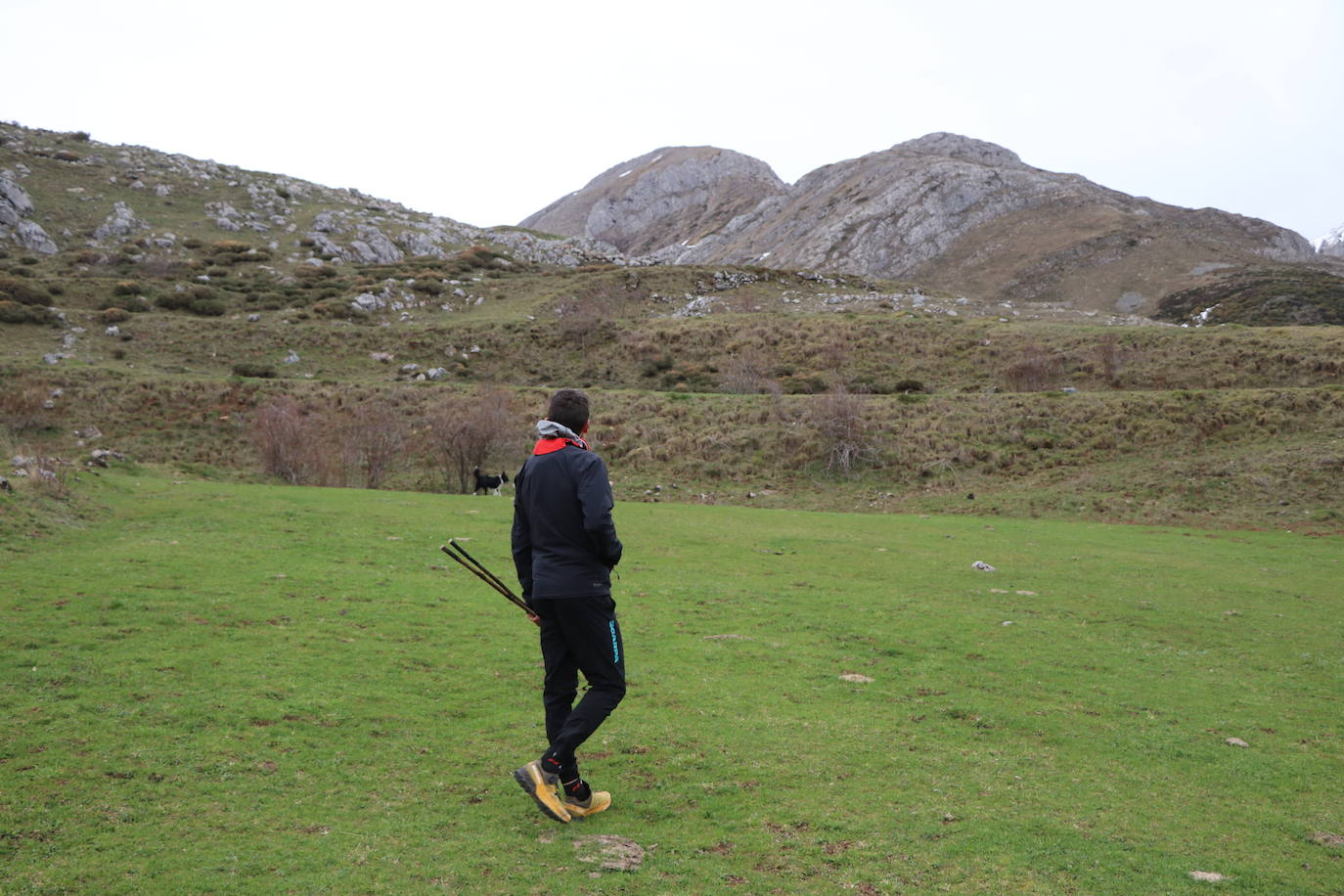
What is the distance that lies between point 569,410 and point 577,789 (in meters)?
2.88

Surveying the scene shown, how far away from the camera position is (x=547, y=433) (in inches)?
249

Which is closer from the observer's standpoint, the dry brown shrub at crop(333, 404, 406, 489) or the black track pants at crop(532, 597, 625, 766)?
the black track pants at crop(532, 597, 625, 766)

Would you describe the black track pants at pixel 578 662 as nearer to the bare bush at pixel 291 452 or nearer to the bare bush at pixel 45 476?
the bare bush at pixel 45 476

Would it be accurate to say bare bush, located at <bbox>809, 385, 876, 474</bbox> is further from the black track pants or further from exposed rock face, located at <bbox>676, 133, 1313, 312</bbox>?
exposed rock face, located at <bbox>676, 133, 1313, 312</bbox>

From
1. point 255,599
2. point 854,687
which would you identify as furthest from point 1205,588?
point 255,599

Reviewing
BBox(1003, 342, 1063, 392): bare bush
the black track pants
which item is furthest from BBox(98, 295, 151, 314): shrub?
the black track pants

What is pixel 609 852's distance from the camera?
558cm

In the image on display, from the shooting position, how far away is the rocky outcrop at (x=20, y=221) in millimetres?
74625

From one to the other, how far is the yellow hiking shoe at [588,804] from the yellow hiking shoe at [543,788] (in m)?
0.06

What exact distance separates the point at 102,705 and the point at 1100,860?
8478 mm

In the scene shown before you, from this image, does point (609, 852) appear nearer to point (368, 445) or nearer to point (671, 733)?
point (671, 733)

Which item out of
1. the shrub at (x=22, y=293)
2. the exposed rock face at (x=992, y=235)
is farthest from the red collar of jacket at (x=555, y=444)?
the exposed rock face at (x=992, y=235)

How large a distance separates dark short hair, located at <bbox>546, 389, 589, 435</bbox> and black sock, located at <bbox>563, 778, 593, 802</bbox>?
8.69ft

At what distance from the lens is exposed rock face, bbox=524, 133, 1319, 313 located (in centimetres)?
10819
